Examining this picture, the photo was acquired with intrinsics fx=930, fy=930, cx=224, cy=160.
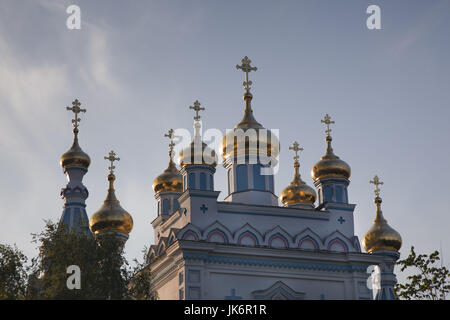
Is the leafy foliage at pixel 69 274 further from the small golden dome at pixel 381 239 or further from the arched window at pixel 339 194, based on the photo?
the small golden dome at pixel 381 239

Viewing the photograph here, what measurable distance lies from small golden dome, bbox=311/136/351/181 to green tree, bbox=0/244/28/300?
31.0ft

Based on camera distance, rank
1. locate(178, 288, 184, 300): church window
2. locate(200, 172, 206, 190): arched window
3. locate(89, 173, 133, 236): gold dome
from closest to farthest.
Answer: locate(178, 288, 184, 300): church window
locate(200, 172, 206, 190): arched window
locate(89, 173, 133, 236): gold dome

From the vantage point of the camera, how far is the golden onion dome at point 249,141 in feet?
83.0

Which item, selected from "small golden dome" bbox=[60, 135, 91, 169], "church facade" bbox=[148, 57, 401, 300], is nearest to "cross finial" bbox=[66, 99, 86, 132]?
"small golden dome" bbox=[60, 135, 91, 169]

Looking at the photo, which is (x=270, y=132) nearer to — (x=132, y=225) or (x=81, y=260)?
(x=132, y=225)

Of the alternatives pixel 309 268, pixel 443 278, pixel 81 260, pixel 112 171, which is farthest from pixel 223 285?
pixel 112 171

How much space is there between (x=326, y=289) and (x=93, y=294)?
698 cm

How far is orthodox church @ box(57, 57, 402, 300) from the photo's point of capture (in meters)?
22.4

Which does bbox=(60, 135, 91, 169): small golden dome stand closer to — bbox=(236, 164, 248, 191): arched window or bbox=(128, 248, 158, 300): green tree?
bbox=(236, 164, 248, 191): arched window

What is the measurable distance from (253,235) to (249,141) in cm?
313

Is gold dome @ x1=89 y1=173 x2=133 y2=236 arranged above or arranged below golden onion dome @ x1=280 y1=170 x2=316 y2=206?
→ below

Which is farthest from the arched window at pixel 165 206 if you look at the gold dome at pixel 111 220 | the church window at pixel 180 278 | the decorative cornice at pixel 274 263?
the church window at pixel 180 278

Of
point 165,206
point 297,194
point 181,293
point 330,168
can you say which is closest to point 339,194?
point 330,168

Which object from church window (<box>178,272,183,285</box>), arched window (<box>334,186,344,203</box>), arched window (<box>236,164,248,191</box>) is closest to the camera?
church window (<box>178,272,183,285</box>)
